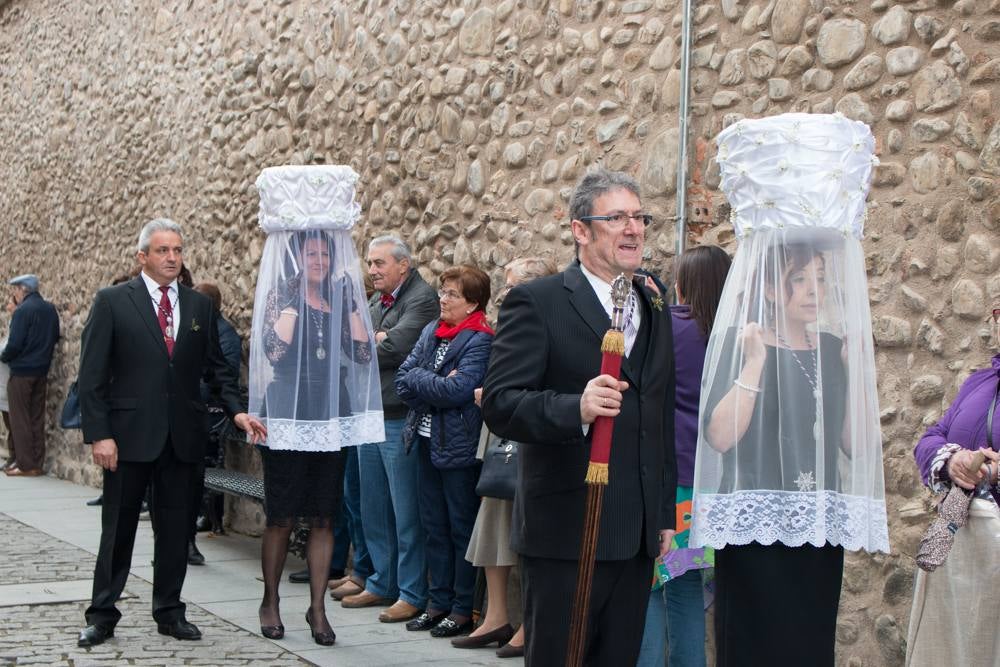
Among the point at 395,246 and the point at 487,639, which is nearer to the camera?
the point at 487,639

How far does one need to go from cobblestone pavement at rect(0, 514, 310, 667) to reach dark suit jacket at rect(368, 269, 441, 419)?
1.41 meters

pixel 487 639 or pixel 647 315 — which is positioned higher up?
pixel 647 315

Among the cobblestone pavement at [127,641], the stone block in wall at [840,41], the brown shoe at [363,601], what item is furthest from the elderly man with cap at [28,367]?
the stone block in wall at [840,41]

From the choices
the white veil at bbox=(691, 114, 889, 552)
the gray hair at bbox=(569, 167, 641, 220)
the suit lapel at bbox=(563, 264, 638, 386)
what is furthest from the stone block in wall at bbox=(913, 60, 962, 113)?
the suit lapel at bbox=(563, 264, 638, 386)

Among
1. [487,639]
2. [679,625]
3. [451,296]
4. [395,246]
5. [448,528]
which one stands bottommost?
[487,639]

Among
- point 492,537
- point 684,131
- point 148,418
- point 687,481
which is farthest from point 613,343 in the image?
point 148,418

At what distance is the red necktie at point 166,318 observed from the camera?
6.15 meters

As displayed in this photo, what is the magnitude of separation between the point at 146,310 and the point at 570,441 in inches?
127

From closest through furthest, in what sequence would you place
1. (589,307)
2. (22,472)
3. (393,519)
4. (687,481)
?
(589,307), (687,481), (393,519), (22,472)

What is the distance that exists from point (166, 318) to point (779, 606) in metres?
3.69

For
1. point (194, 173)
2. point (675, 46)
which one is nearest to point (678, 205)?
point (675, 46)

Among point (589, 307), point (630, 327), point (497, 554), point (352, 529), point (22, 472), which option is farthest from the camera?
point (22, 472)

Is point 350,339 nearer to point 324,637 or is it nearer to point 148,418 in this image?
point 148,418

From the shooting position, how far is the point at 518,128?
22.7 feet
